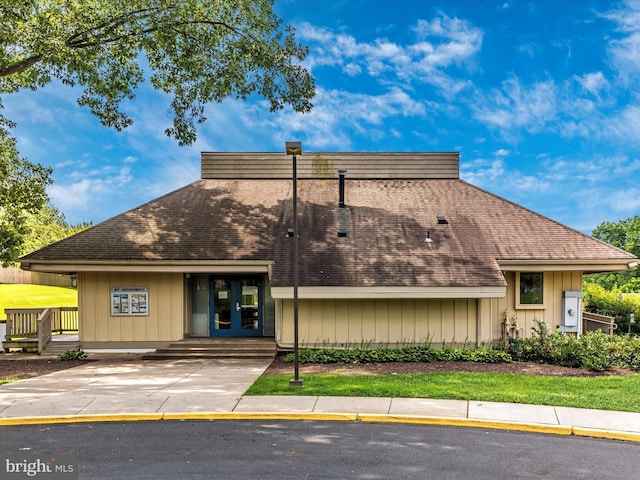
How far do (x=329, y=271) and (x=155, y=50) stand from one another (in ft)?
33.6

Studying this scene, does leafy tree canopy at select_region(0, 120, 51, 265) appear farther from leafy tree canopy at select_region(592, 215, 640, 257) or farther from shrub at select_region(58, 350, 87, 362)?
leafy tree canopy at select_region(592, 215, 640, 257)

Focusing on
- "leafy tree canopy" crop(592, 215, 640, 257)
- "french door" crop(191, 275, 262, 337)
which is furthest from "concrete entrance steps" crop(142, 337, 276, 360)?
"leafy tree canopy" crop(592, 215, 640, 257)

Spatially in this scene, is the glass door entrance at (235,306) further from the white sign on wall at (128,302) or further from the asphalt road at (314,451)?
the asphalt road at (314,451)

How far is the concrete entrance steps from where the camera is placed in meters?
14.3

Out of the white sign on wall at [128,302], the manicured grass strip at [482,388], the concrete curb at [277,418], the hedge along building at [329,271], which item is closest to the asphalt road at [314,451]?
the concrete curb at [277,418]

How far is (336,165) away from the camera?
20109mm

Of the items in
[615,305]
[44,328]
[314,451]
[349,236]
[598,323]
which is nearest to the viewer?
[314,451]

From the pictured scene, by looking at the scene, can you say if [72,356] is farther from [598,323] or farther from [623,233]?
[623,233]

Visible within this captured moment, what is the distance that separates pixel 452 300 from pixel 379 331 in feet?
8.45

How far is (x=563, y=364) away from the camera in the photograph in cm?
1245

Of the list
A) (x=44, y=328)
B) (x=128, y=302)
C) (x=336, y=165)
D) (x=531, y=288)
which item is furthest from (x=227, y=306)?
(x=531, y=288)

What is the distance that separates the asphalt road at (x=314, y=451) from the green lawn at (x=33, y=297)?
32611 mm

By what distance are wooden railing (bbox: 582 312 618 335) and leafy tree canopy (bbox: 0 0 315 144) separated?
1370cm

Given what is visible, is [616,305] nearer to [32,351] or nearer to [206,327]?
[206,327]
